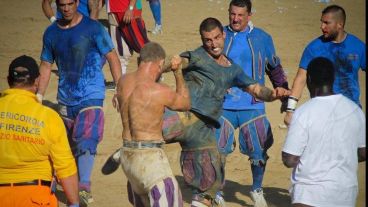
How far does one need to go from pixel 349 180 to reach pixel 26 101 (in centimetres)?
250

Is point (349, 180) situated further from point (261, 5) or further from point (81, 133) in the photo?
point (261, 5)

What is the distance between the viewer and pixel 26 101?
600cm

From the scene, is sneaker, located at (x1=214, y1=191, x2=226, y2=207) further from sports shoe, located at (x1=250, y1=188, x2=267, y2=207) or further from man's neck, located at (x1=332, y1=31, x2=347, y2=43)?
man's neck, located at (x1=332, y1=31, x2=347, y2=43)

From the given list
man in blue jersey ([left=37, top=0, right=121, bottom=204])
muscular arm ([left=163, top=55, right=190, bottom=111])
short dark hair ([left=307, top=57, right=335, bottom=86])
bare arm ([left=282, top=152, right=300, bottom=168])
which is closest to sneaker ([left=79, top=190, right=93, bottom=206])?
man in blue jersey ([left=37, top=0, right=121, bottom=204])

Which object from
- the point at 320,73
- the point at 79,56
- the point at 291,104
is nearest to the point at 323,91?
the point at 320,73

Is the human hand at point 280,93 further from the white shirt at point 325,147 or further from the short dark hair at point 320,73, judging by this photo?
the white shirt at point 325,147

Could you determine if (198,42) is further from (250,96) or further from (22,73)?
(22,73)

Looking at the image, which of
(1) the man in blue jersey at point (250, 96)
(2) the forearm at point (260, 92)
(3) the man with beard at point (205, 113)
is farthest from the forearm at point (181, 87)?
(1) the man in blue jersey at point (250, 96)

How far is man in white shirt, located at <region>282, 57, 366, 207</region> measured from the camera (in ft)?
20.1

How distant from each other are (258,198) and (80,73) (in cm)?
245

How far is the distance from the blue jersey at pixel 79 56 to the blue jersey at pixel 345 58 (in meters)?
2.27

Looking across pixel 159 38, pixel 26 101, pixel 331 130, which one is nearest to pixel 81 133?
pixel 26 101

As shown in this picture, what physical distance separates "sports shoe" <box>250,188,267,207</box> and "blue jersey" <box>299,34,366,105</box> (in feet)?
5.01

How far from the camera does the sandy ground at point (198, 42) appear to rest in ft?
33.3
